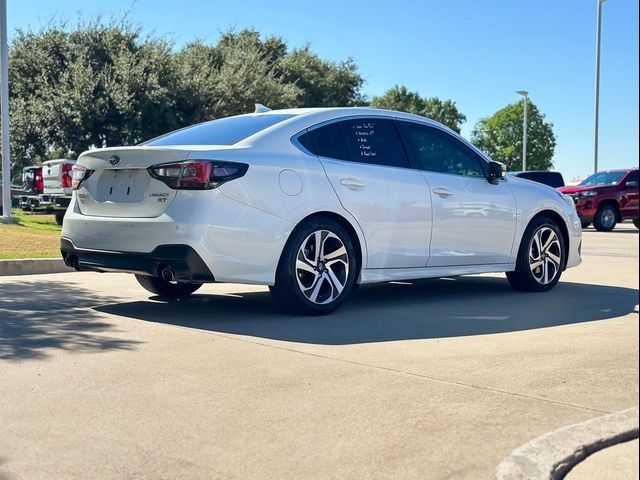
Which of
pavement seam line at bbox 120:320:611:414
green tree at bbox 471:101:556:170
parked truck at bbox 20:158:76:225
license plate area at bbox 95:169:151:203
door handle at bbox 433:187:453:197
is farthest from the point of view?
green tree at bbox 471:101:556:170

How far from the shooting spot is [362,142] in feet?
22.1

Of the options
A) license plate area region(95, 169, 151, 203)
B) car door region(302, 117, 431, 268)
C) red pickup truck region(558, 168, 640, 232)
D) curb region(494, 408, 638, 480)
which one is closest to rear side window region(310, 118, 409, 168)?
car door region(302, 117, 431, 268)

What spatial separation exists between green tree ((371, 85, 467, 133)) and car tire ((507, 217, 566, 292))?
7635cm

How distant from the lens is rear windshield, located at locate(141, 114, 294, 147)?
621 cm

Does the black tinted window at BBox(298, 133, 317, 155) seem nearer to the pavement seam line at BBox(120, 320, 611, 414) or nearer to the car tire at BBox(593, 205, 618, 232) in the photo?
the pavement seam line at BBox(120, 320, 611, 414)

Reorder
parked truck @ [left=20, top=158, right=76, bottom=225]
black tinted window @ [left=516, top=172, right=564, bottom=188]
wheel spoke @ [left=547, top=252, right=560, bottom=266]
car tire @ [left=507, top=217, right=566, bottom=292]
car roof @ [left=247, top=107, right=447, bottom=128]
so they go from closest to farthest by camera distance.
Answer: car roof @ [left=247, top=107, right=447, bottom=128], car tire @ [left=507, top=217, right=566, bottom=292], wheel spoke @ [left=547, top=252, right=560, bottom=266], parked truck @ [left=20, top=158, right=76, bottom=225], black tinted window @ [left=516, top=172, right=564, bottom=188]

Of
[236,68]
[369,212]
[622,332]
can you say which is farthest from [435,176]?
[236,68]

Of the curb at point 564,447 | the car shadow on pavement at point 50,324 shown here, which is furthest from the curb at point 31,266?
the curb at point 564,447

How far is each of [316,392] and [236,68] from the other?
32.8 metres

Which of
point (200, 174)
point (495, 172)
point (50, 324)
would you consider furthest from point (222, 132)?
point (495, 172)

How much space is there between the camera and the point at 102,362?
466 centimetres

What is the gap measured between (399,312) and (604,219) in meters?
16.3

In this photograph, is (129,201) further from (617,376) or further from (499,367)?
(617,376)

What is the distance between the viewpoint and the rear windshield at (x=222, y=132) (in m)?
6.21
